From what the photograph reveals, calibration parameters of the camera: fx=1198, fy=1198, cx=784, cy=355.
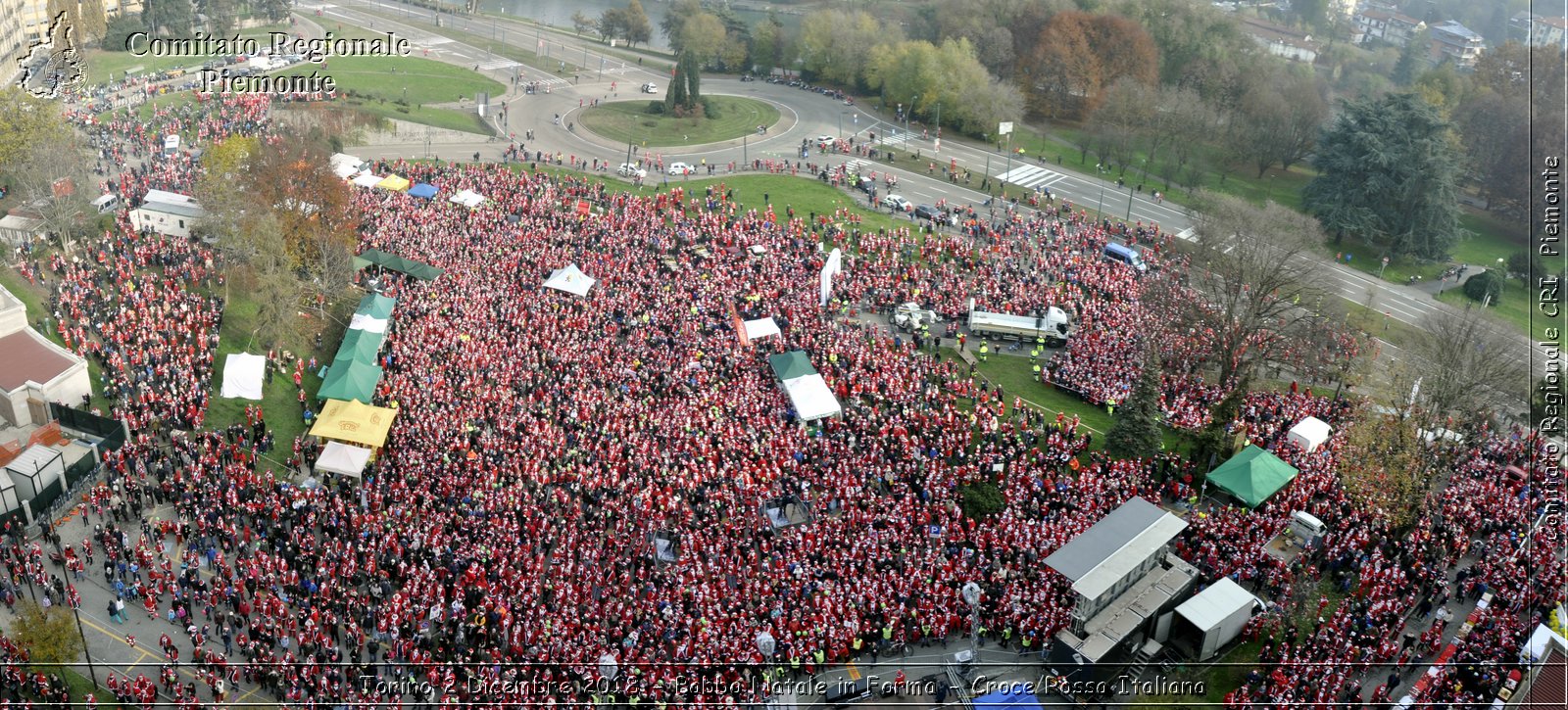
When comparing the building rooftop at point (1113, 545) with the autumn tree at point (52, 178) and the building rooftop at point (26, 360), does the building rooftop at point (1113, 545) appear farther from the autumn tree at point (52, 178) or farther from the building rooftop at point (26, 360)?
the autumn tree at point (52, 178)

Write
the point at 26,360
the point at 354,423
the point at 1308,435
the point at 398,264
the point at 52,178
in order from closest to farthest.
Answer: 1. the point at 26,360
2. the point at 354,423
3. the point at 1308,435
4. the point at 52,178
5. the point at 398,264

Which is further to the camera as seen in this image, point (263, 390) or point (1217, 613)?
point (263, 390)

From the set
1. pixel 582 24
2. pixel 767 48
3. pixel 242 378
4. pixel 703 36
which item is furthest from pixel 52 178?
pixel 582 24

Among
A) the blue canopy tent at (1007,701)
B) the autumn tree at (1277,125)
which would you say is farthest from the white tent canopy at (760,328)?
the autumn tree at (1277,125)

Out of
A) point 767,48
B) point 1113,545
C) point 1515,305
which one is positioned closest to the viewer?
point 1113,545

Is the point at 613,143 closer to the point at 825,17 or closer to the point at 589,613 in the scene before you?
the point at 825,17

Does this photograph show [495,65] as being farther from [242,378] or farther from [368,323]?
[242,378]

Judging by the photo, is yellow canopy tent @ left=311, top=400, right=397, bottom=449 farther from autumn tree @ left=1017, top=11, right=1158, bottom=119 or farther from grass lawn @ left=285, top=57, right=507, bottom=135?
autumn tree @ left=1017, top=11, right=1158, bottom=119

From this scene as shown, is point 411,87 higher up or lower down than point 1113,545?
lower down

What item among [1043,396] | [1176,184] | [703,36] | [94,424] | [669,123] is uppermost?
[703,36]
